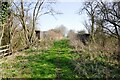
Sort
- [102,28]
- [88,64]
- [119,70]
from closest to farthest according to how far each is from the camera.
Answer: [119,70] < [88,64] < [102,28]

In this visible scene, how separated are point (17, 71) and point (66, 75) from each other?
267 cm

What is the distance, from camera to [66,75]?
11078mm

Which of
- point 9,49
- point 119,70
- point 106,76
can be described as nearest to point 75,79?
point 106,76

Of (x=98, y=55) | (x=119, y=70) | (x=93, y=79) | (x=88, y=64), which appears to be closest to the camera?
(x=93, y=79)

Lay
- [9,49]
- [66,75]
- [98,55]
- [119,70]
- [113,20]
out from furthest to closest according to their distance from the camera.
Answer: [113,20] < [9,49] < [98,55] < [119,70] < [66,75]

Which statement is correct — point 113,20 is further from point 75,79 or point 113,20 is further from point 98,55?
point 75,79

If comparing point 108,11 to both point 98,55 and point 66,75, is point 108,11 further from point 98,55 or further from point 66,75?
point 66,75

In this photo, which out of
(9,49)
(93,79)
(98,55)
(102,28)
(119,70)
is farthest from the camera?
(102,28)

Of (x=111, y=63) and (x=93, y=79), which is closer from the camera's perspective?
(x=93, y=79)

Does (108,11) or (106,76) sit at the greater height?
(108,11)

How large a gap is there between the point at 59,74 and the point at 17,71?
7.49ft

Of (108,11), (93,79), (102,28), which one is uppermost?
(108,11)

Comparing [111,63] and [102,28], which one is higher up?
[102,28]

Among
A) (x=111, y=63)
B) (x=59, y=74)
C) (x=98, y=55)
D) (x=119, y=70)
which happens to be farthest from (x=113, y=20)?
(x=59, y=74)
